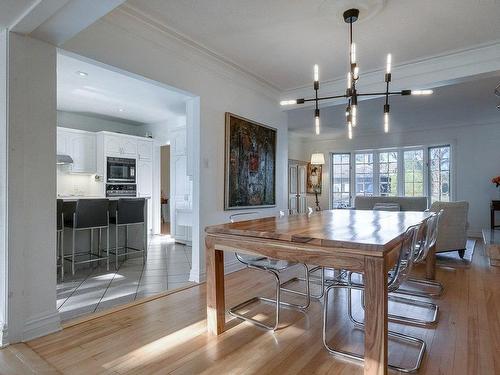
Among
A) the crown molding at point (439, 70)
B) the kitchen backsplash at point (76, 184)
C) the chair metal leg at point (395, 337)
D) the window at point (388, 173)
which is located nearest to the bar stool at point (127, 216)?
the kitchen backsplash at point (76, 184)

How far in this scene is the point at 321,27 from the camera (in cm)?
272

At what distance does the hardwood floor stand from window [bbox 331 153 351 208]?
18.6 ft

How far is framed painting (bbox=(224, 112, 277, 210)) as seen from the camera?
12.1 feet

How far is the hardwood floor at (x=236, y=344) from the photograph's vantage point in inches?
66.1

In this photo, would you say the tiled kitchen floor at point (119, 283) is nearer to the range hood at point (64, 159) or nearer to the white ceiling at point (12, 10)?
the white ceiling at point (12, 10)

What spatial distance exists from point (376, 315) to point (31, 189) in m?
2.23

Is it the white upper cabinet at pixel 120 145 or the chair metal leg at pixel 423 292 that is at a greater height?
the white upper cabinet at pixel 120 145

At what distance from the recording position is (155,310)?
2480 mm

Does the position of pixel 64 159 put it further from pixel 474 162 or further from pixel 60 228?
pixel 474 162

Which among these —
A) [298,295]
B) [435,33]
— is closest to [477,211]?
[435,33]

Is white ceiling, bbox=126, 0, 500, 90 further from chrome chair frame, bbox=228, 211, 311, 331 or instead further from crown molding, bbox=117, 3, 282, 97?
chrome chair frame, bbox=228, 211, 311, 331

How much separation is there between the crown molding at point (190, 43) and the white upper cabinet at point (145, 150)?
339cm

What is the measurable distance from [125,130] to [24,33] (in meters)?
5.02

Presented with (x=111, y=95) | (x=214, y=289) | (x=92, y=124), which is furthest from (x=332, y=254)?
(x=92, y=124)
